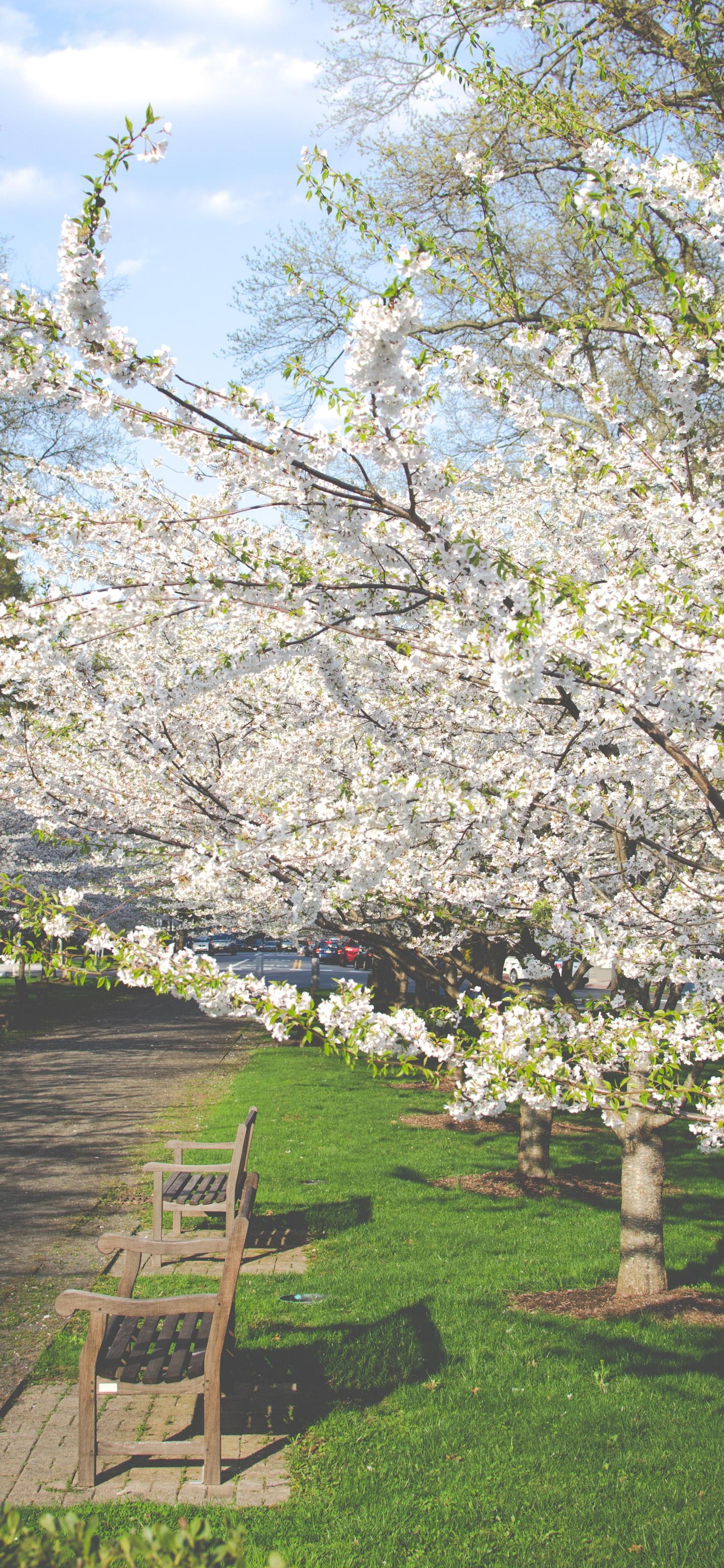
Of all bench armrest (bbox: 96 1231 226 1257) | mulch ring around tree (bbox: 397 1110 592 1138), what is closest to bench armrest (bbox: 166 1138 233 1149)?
bench armrest (bbox: 96 1231 226 1257)

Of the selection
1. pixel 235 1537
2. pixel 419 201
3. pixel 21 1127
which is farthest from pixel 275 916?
pixel 419 201

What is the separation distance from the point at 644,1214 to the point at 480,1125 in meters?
6.49

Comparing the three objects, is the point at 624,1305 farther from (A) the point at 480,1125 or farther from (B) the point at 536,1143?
(A) the point at 480,1125

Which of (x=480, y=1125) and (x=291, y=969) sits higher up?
(x=291, y=969)

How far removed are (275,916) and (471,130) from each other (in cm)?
800

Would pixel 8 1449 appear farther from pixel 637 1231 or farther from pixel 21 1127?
pixel 21 1127

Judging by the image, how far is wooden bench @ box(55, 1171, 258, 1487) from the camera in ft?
13.5

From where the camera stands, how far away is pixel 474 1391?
482cm

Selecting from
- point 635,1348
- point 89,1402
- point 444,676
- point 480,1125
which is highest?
point 444,676

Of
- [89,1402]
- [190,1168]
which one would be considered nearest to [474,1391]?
[89,1402]

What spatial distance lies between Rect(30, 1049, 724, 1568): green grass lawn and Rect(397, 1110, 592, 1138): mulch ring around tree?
11.1 ft

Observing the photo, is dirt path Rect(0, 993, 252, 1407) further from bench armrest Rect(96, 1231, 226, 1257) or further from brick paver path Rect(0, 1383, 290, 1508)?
bench armrest Rect(96, 1231, 226, 1257)

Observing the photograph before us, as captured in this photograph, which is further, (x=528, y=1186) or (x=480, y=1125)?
(x=480, y=1125)

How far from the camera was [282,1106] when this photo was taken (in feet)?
42.6
